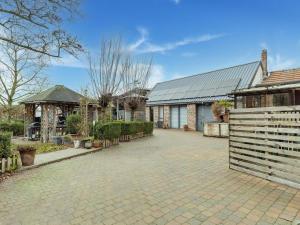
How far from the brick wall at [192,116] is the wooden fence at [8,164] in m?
16.2

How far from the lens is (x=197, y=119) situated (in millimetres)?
20234

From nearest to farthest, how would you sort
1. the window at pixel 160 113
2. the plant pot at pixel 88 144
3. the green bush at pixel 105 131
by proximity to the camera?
the plant pot at pixel 88 144
the green bush at pixel 105 131
the window at pixel 160 113

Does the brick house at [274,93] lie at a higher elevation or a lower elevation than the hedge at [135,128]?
higher

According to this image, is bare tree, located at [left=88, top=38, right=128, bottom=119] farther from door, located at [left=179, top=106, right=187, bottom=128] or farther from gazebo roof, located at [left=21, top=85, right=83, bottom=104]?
door, located at [left=179, top=106, right=187, bottom=128]

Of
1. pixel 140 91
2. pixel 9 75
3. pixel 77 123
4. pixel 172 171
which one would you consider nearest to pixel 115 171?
pixel 172 171

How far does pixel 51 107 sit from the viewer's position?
14656mm

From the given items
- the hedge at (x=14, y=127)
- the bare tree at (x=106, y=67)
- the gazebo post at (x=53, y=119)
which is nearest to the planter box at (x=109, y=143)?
the bare tree at (x=106, y=67)

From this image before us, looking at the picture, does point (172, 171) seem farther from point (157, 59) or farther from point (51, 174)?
point (157, 59)

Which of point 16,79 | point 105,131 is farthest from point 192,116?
point 16,79

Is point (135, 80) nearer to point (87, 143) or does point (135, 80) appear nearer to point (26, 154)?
point (87, 143)

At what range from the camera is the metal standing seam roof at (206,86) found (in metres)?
18.7

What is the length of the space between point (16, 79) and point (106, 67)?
9.93 meters

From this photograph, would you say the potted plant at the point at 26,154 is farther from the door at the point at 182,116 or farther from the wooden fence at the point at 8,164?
the door at the point at 182,116

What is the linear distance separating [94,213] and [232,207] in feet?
7.79
